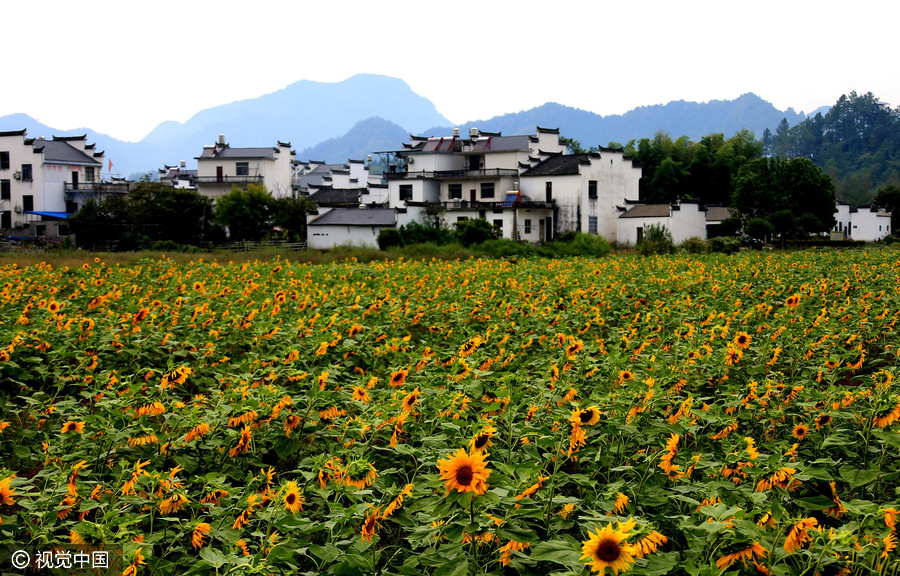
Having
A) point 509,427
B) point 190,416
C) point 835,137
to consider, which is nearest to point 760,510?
point 509,427

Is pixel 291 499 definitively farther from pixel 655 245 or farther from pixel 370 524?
pixel 655 245

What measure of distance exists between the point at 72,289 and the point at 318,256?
53.3 feet

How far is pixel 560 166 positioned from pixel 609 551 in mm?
42458

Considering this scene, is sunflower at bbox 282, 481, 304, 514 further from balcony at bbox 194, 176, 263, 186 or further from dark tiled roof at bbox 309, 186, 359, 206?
balcony at bbox 194, 176, 263, 186

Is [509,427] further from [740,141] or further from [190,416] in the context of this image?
[740,141]

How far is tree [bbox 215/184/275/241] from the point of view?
141 ft

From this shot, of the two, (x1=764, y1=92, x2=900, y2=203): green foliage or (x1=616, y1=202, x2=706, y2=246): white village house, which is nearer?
(x1=616, y1=202, x2=706, y2=246): white village house

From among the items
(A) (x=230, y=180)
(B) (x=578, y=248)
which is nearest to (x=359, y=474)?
(B) (x=578, y=248)

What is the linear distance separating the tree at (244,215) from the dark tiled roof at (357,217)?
2.95 meters

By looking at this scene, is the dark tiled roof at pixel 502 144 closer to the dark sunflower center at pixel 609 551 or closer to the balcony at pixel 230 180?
the balcony at pixel 230 180

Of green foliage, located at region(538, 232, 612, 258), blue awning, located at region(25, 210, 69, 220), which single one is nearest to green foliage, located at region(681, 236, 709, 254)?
green foliage, located at region(538, 232, 612, 258)

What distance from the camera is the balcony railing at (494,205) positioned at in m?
42.2

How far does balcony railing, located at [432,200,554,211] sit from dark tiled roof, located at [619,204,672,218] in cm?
445

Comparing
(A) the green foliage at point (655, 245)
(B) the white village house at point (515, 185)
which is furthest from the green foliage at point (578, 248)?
(B) the white village house at point (515, 185)
